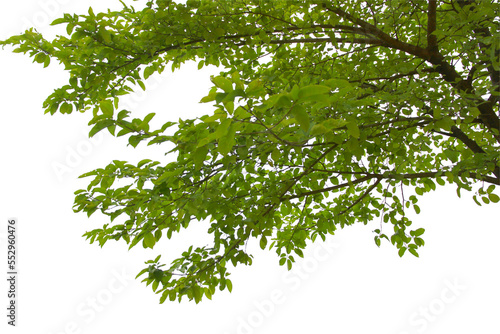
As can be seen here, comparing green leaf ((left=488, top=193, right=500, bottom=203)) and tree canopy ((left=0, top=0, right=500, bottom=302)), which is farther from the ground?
tree canopy ((left=0, top=0, right=500, bottom=302))

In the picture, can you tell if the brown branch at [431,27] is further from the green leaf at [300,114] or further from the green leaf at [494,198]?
the green leaf at [300,114]

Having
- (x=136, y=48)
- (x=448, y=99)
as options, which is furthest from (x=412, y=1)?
(x=136, y=48)

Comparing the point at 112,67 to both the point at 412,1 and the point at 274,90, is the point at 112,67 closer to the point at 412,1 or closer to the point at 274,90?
the point at 274,90

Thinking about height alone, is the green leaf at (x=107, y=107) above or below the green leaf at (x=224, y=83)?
above

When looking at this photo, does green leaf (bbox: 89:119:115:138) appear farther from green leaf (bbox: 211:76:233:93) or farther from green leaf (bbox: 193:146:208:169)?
green leaf (bbox: 211:76:233:93)

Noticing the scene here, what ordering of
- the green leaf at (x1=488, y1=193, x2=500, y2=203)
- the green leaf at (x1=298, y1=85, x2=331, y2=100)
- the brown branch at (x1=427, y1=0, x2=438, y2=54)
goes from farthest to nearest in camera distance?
the brown branch at (x1=427, y1=0, x2=438, y2=54) → the green leaf at (x1=488, y1=193, x2=500, y2=203) → the green leaf at (x1=298, y1=85, x2=331, y2=100)

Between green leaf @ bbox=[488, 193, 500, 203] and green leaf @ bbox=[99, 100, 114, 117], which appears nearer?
green leaf @ bbox=[99, 100, 114, 117]

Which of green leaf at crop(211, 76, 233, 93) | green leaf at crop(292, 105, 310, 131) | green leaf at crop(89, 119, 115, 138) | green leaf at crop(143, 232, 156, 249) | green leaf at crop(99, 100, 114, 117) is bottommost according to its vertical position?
green leaf at crop(292, 105, 310, 131)

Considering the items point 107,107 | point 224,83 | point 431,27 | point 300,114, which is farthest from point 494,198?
point 107,107

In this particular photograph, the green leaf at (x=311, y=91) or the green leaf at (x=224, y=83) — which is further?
the green leaf at (x=224, y=83)

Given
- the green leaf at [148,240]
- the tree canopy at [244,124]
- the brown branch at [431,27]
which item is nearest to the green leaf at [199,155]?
the tree canopy at [244,124]

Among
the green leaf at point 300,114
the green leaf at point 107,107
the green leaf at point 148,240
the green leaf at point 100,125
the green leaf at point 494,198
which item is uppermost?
the green leaf at point 107,107

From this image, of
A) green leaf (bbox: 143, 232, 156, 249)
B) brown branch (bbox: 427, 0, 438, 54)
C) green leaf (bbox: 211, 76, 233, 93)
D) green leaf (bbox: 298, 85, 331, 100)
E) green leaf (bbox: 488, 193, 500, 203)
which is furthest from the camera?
brown branch (bbox: 427, 0, 438, 54)

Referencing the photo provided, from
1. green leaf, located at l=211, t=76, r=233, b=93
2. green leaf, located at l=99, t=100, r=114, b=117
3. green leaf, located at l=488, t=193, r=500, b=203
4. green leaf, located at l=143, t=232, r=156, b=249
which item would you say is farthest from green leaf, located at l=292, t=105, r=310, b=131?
green leaf, located at l=488, t=193, r=500, b=203
